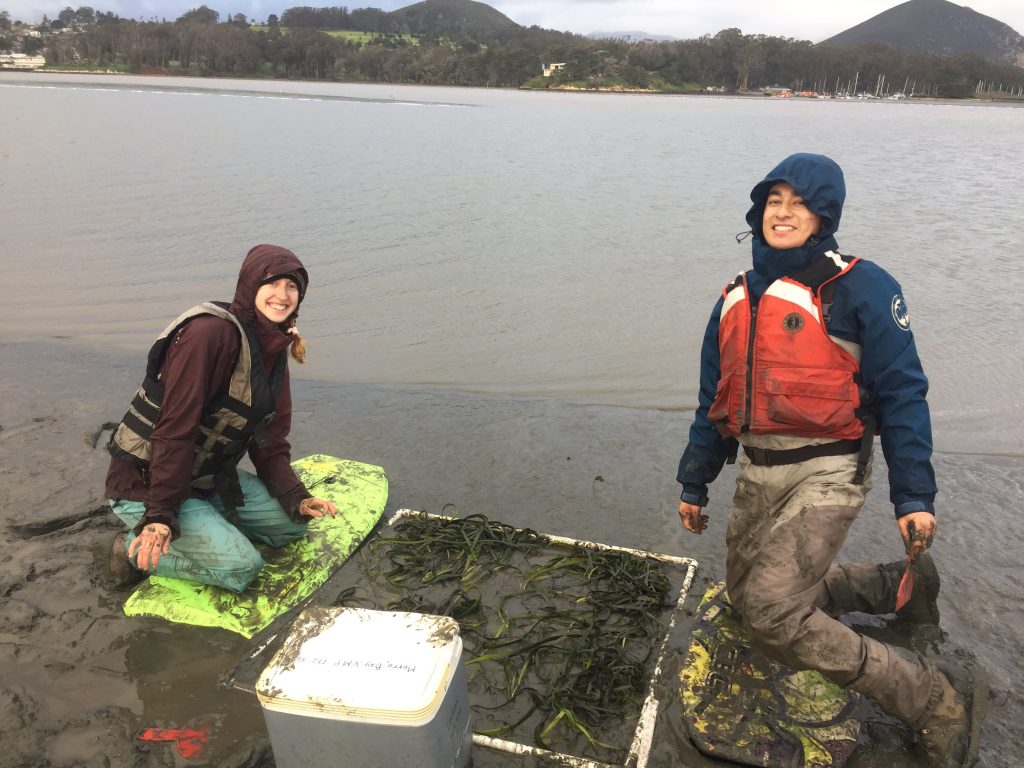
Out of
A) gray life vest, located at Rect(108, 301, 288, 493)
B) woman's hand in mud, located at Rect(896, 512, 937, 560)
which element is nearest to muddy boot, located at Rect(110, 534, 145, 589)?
gray life vest, located at Rect(108, 301, 288, 493)

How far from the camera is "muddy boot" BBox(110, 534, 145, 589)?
363 centimetres

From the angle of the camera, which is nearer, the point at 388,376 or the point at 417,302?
the point at 388,376

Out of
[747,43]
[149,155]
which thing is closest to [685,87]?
[747,43]

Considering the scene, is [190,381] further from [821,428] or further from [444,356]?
[444,356]

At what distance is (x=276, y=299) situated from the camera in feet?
11.2

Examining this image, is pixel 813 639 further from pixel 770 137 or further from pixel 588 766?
pixel 770 137

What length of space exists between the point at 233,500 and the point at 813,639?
8.90ft

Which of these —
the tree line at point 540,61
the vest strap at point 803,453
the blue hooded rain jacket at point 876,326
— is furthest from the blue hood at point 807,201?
the tree line at point 540,61

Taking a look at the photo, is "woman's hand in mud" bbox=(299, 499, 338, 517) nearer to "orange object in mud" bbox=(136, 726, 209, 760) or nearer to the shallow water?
the shallow water

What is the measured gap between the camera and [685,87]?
10519cm

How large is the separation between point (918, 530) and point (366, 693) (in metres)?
1.97

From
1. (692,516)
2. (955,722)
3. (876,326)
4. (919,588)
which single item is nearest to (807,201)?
(876,326)

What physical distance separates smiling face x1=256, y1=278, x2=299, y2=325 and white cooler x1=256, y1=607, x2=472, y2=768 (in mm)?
1606

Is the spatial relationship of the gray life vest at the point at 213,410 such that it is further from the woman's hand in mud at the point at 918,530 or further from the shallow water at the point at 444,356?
the woman's hand in mud at the point at 918,530
